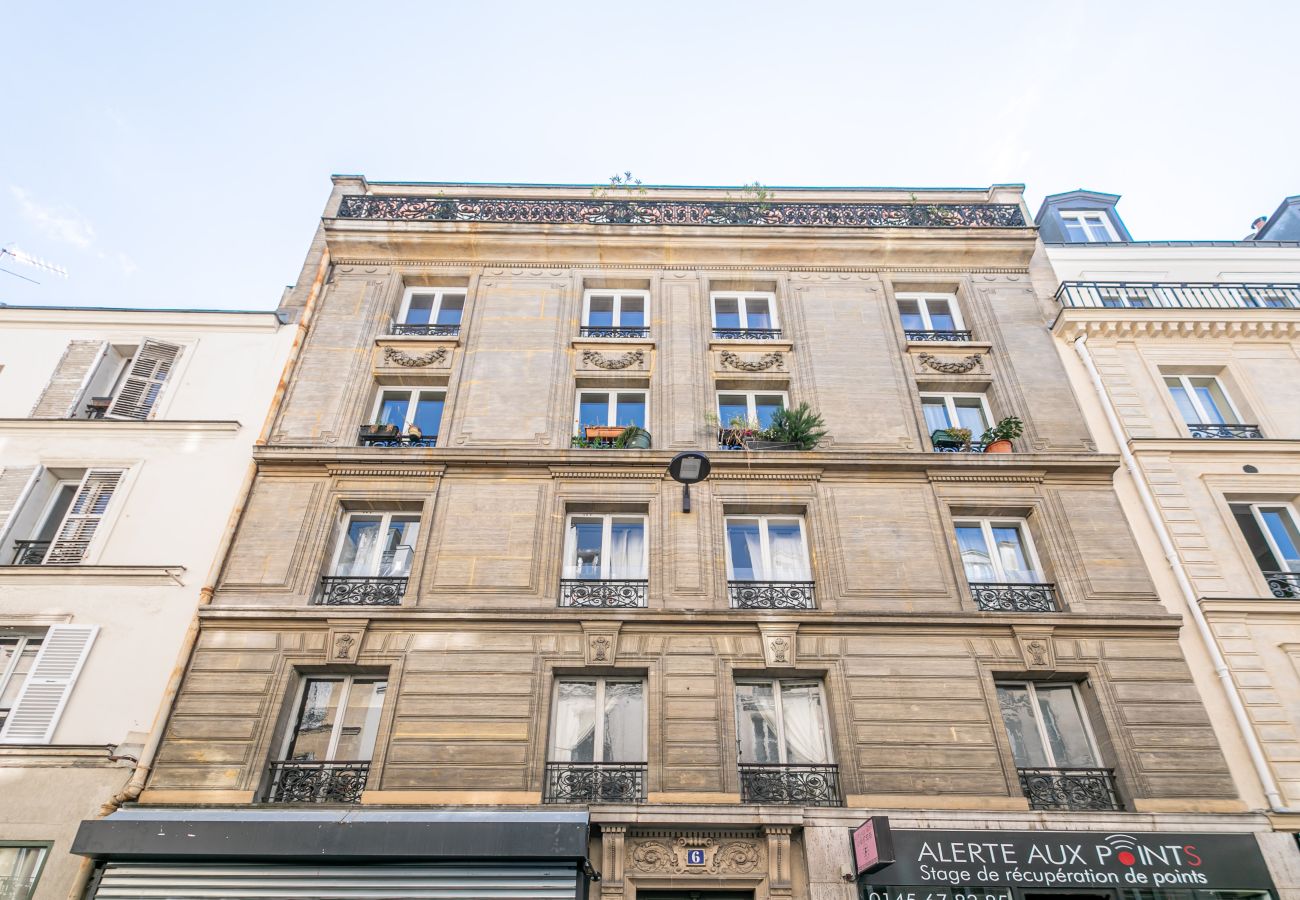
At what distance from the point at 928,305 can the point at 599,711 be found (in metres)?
9.77

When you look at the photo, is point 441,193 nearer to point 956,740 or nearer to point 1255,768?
point 956,740

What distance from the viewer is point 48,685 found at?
928 centimetres

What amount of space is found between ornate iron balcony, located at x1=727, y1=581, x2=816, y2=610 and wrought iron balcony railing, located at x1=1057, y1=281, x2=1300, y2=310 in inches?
309

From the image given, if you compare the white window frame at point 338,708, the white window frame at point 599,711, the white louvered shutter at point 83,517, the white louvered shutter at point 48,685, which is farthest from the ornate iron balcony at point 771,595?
the white louvered shutter at point 83,517

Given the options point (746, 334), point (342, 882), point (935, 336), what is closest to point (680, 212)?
point (746, 334)

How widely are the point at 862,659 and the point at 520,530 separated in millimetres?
4953

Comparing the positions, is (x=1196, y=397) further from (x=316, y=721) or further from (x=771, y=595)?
(x=316, y=721)

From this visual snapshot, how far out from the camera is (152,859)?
310 inches

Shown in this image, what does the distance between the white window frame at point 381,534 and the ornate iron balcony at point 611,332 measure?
4.47 m

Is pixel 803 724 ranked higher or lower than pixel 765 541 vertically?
lower

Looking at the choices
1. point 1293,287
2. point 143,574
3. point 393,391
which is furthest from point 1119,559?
point 143,574

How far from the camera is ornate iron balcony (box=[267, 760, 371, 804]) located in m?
8.75

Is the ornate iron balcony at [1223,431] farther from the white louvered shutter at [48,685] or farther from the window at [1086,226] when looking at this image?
the white louvered shutter at [48,685]

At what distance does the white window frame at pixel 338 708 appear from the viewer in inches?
361
